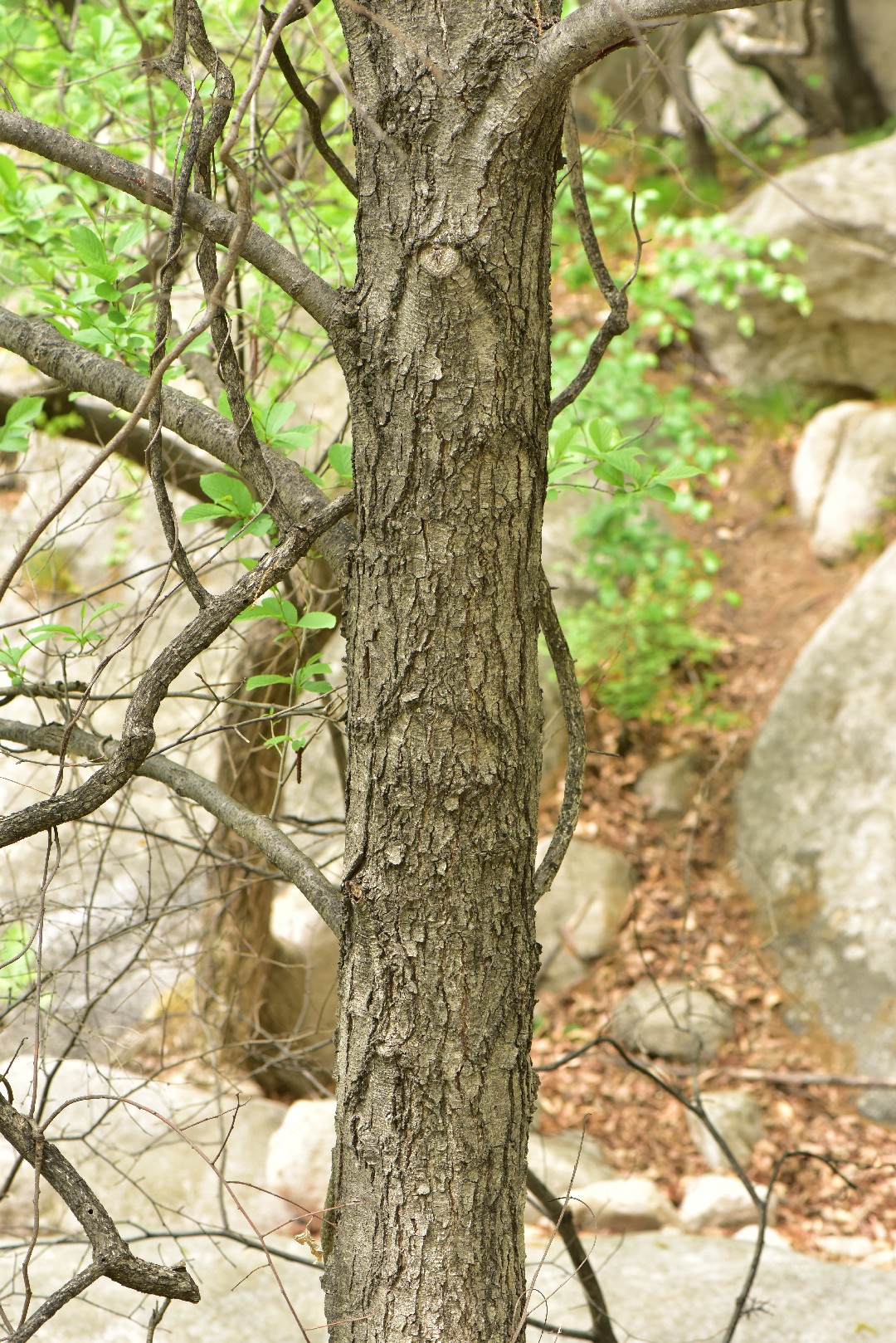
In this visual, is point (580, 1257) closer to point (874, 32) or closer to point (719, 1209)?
point (719, 1209)

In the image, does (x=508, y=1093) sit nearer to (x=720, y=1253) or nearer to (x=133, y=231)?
(x=133, y=231)

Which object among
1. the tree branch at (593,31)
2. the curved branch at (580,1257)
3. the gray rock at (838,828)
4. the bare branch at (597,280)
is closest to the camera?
the tree branch at (593,31)

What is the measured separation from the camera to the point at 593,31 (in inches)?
51.3

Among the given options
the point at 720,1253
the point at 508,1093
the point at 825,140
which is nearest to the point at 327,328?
the point at 508,1093

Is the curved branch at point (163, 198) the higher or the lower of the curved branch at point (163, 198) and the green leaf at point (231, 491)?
the higher

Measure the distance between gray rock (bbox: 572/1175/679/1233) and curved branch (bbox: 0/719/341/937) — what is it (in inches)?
128

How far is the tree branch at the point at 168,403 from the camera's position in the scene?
172 cm

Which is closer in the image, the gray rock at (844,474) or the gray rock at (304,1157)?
the gray rock at (304,1157)

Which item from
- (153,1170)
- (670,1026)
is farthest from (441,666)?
(670,1026)

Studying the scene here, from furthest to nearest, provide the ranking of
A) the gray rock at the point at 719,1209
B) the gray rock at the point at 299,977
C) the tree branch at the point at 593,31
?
1. the gray rock at the point at 299,977
2. the gray rock at the point at 719,1209
3. the tree branch at the point at 593,31

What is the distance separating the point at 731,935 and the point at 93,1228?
18.0 feet

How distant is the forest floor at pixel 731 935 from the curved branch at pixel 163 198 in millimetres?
2874

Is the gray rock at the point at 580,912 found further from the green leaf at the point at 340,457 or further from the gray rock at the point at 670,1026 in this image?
the green leaf at the point at 340,457

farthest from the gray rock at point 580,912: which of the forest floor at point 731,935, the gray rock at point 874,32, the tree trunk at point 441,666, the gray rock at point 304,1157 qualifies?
the gray rock at point 874,32
